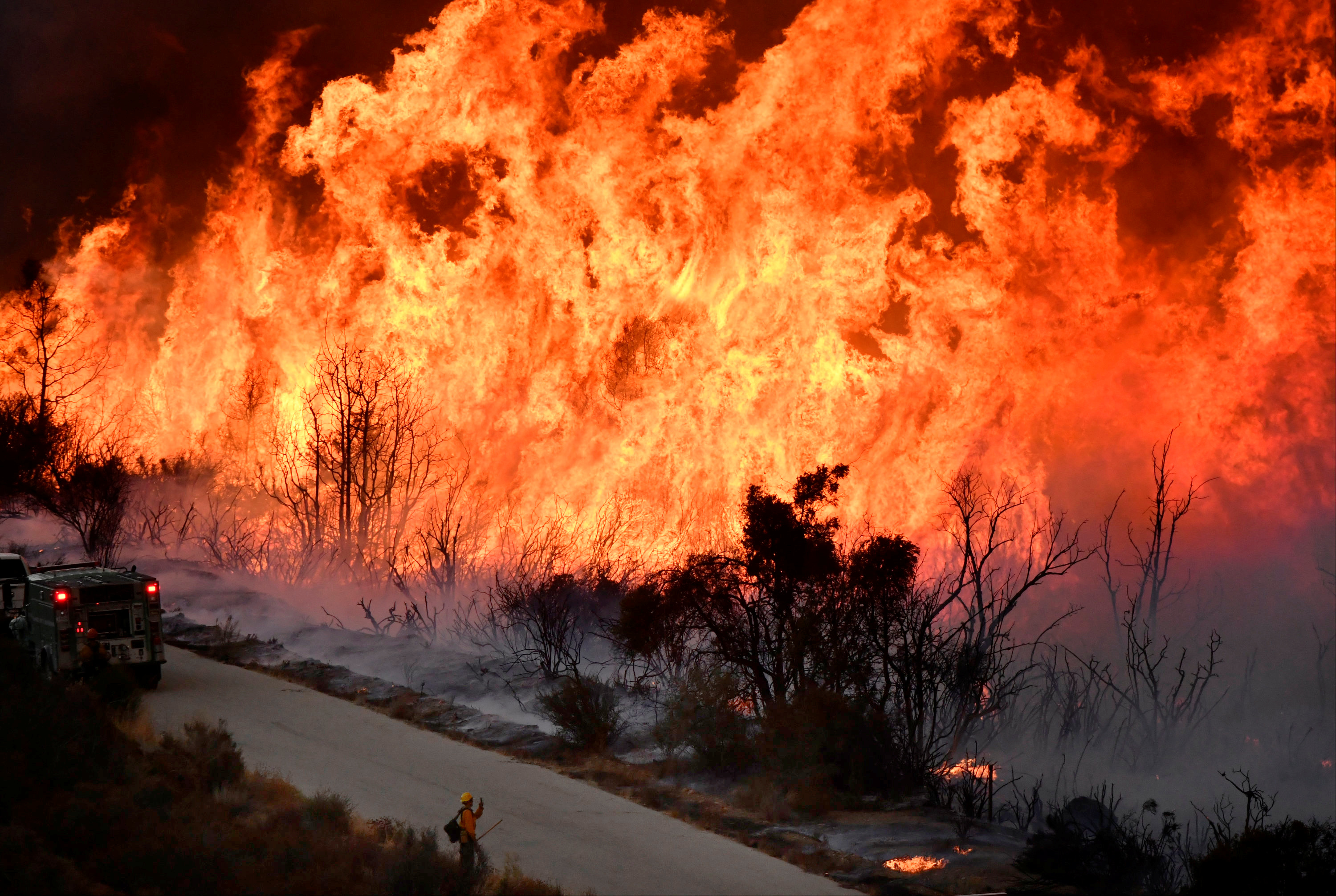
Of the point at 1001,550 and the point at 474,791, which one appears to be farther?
the point at 1001,550

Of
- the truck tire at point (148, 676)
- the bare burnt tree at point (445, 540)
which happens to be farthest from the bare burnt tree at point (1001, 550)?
the truck tire at point (148, 676)

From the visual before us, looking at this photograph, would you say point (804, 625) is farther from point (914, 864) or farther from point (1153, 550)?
point (1153, 550)

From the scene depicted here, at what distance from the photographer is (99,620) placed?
1823cm

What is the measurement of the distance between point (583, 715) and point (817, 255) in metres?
16.9

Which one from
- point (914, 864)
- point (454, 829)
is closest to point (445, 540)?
point (454, 829)

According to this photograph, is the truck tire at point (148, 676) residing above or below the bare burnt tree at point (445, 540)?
below

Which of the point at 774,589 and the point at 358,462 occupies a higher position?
the point at 358,462

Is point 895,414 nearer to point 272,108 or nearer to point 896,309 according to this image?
point 896,309

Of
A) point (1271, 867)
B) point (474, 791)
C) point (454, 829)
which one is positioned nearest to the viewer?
point (1271, 867)

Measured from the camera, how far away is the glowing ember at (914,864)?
513 inches

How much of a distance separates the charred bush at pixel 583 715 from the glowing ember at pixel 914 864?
6.11 m

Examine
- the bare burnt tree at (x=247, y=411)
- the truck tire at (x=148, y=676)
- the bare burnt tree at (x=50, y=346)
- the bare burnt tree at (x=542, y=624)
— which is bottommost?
the truck tire at (x=148, y=676)

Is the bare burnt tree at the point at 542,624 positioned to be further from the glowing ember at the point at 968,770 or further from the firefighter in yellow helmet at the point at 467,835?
the firefighter in yellow helmet at the point at 467,835

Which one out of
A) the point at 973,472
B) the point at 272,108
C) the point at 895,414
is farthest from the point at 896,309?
the point at 272,108
